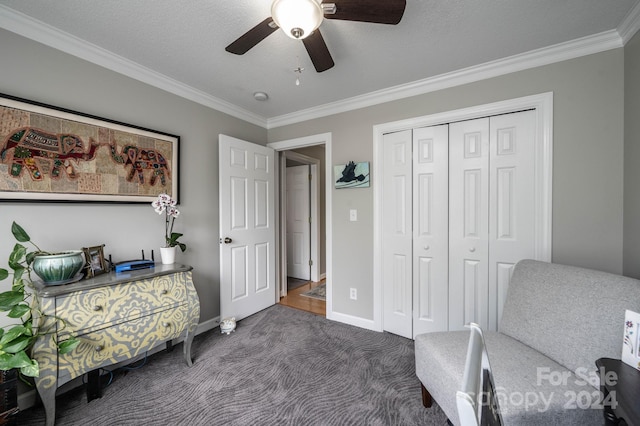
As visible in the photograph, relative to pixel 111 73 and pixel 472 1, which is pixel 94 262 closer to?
pixel 111 73

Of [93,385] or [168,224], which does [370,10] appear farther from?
[93,385]

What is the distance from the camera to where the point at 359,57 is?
1.95 metres

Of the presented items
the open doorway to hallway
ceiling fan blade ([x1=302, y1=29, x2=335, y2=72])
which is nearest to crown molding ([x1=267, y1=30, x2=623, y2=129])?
ceiling fan blade ([x1=302, y1=29, x2=335, y2=72])

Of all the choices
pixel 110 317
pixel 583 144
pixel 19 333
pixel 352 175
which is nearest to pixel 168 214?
pixel 110 317

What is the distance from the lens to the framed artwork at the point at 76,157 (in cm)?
154

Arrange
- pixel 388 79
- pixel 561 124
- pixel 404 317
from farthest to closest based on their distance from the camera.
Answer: pixel 404 317, pixel 388 79, pixel 561 124

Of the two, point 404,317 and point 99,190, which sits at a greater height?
point 99,190

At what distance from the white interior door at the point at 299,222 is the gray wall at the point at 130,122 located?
1460 millimetres

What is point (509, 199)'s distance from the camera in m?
2.03

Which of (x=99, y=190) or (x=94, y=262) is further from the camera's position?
(x=99, y=190)

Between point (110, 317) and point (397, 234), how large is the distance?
2.30 meters

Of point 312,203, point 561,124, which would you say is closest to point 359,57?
point 561,124

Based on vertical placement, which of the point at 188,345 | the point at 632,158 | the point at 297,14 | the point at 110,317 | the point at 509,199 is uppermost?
the point at 297,14

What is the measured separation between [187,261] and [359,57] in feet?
7.68
